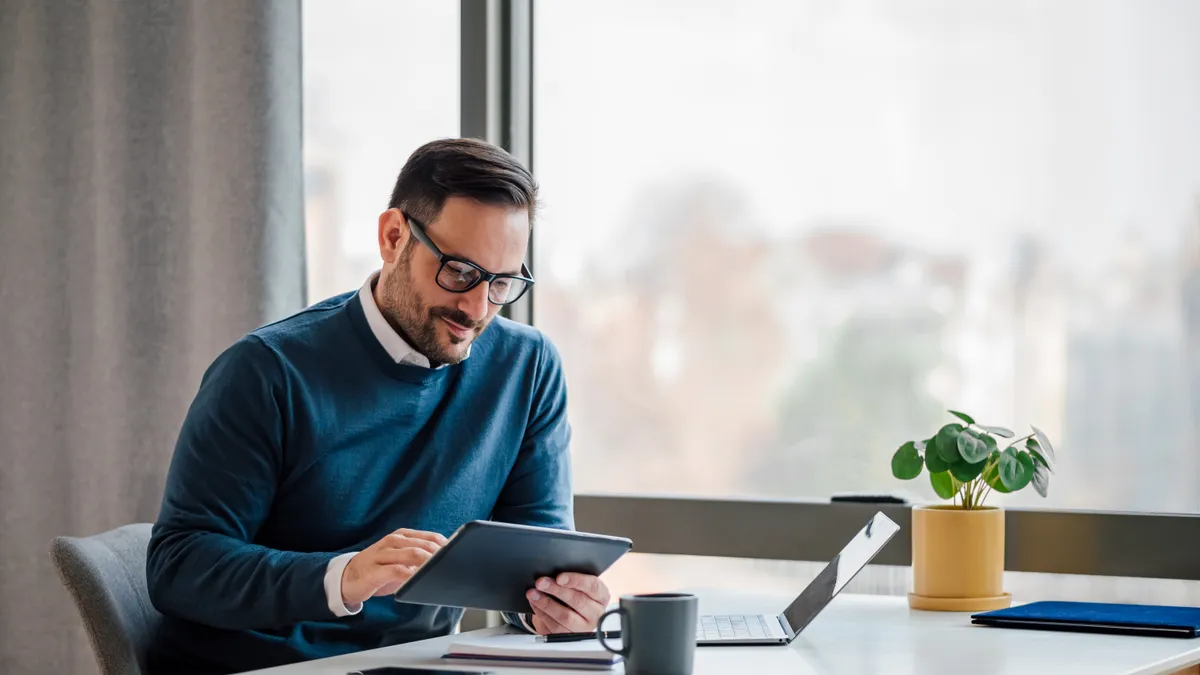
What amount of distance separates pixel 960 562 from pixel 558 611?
0.70 metres

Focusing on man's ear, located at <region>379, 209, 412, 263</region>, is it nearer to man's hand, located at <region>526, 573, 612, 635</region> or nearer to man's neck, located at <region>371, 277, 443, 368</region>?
man's neck, located at <region>371, 277, 443, 368</region>

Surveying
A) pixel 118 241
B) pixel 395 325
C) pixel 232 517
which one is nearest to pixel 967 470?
pixel 395 325

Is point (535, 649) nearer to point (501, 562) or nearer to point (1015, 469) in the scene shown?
point (501, 562)

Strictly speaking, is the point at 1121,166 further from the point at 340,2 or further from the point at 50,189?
the point at 50,189

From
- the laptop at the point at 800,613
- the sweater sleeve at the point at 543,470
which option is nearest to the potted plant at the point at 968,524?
the laptop at the point at 800,613

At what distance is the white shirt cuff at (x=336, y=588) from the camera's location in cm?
152

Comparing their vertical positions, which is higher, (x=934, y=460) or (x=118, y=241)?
(x=118, y=241)

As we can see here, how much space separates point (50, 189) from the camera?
2.53m

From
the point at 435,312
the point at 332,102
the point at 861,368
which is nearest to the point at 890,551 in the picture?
the point at 861,368

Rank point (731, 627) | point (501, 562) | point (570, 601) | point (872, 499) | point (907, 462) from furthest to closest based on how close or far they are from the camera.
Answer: point (872, 499), point (907, 462), point (731, 627), point (570, 601), point (501, 562)

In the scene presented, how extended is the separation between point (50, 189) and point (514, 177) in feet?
3.82

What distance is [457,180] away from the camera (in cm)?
183

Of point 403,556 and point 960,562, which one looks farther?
point 960,562

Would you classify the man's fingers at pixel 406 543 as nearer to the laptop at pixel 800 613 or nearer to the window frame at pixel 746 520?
the laptop at pixel 800 613
